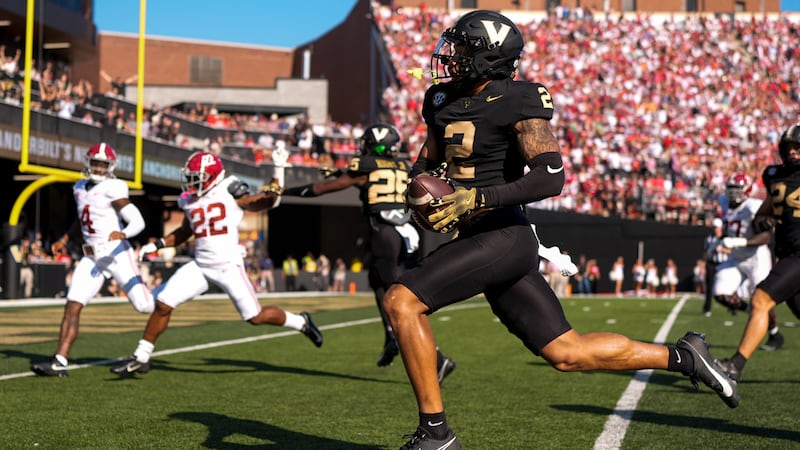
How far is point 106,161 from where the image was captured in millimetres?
8273

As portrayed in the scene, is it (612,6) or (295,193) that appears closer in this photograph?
(295,193)

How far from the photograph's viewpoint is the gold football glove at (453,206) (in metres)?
3.85

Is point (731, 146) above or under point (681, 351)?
above

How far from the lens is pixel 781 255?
24.3 feet

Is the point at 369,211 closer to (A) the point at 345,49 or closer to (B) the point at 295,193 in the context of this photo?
(B) the point at 295,193

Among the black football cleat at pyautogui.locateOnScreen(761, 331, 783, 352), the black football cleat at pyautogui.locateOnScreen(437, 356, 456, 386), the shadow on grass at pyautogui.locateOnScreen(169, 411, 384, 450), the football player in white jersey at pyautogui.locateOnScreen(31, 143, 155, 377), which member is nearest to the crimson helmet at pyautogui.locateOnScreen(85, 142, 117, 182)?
the football player in white jersey at pyautogui.locateOnScreen(31, 143, 155, 377)

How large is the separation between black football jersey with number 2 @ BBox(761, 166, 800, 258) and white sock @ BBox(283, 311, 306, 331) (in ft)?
12.2

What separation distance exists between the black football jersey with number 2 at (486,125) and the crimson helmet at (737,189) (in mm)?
8419

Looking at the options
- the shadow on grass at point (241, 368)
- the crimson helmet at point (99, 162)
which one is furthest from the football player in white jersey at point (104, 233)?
the shadow on grass at point (241, 368)

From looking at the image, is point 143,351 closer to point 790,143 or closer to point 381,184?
point 381,184

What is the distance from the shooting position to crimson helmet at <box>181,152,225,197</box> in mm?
7613

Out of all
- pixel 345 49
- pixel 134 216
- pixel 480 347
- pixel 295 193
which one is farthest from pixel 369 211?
pixel 345 49

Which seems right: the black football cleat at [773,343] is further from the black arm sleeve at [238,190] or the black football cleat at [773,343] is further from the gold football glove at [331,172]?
the black arm sleeve at [238,190]

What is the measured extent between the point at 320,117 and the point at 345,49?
661cm
